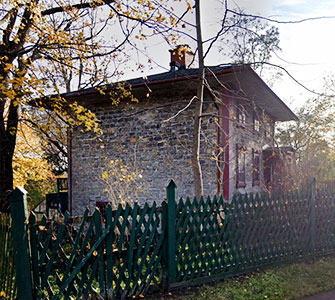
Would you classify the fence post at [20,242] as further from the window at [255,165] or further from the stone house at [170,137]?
the window at [255,165]

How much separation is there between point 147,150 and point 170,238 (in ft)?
19.0

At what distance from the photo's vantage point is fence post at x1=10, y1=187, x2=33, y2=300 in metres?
3.43

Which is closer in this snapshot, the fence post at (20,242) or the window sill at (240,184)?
the fence post at (20,242)

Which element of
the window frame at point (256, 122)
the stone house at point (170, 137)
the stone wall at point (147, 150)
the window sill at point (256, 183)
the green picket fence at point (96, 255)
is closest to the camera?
the green picket fence at point (96, 255)

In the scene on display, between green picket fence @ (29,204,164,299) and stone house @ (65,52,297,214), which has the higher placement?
stone house @ (65,52,297,214)

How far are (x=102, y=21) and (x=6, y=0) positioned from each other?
277 cm

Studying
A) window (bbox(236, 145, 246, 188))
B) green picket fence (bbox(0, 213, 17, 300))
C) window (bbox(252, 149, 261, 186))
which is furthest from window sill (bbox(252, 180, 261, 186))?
green picket fence (bbox(0, 213, 17, 300))

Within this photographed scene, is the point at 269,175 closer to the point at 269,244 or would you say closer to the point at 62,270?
the point at 269,244

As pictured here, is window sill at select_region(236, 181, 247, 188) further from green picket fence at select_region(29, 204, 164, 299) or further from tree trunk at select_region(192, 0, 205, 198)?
green picket fence at select_region(29, 204, 164, 299)

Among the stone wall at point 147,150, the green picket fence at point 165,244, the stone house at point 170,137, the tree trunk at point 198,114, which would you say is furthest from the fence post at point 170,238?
the stone wall at point 147,150

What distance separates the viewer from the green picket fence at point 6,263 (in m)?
3.61

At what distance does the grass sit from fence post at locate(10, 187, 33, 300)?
5.32ft

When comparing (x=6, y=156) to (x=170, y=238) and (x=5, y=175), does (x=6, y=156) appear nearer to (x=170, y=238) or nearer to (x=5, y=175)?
(x=5, y=175)

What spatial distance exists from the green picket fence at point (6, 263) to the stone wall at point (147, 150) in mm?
5073
